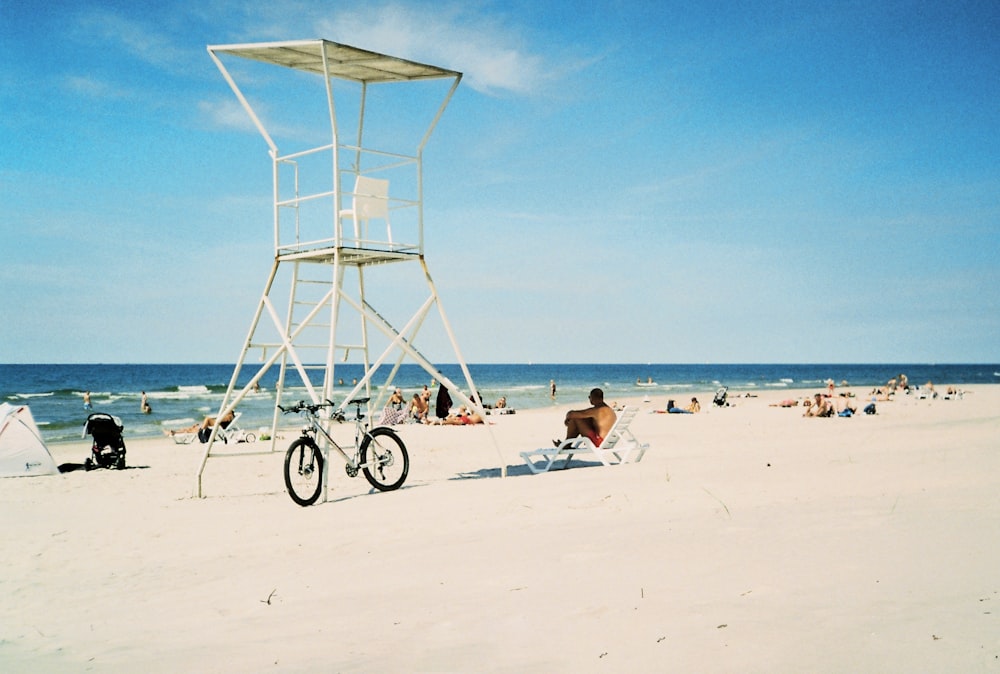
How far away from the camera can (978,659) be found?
3.85 metres

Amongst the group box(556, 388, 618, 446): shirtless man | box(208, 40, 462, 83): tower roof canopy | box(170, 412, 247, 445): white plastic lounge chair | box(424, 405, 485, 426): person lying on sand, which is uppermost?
box(208, 40, 462, 83): tower roof canopy

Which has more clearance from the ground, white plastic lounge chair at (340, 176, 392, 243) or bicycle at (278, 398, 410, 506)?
white plastic lounge chair at (340, 176, 392, 243)

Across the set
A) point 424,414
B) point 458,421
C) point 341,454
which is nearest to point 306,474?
point 341,454

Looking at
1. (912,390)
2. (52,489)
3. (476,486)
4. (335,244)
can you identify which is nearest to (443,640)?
(476,486)

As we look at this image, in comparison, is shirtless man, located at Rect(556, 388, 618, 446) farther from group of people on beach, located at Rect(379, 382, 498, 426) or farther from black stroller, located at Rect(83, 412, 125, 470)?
group of people on beach, located at Rect(379, 382, 498, 426)

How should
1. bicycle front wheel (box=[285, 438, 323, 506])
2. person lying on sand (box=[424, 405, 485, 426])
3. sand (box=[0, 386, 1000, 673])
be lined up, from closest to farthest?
sand (box=[0, 386, 1000, 673]) < bicycle front wheel (box=[285, 438, 323, 506]) < person lying on sand (box=[424, 405, 485, 426])

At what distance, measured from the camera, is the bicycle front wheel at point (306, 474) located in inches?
390

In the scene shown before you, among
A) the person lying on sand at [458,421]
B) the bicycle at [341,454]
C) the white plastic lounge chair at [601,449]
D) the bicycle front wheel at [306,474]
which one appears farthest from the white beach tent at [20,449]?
the person lying on sand at [458,421]

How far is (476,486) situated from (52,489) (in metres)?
7.11

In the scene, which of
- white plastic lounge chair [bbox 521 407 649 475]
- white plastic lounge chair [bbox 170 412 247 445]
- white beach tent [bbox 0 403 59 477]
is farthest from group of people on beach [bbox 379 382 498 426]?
white plastic lounge chair [bbox 521 407 649 475]

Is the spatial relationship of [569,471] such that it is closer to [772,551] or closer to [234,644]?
[772,551]

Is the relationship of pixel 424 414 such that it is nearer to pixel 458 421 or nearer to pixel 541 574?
pixel 458 421

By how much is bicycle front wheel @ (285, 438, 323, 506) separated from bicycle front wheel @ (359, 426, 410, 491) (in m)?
0.69

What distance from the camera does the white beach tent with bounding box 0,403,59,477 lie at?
1412cm
